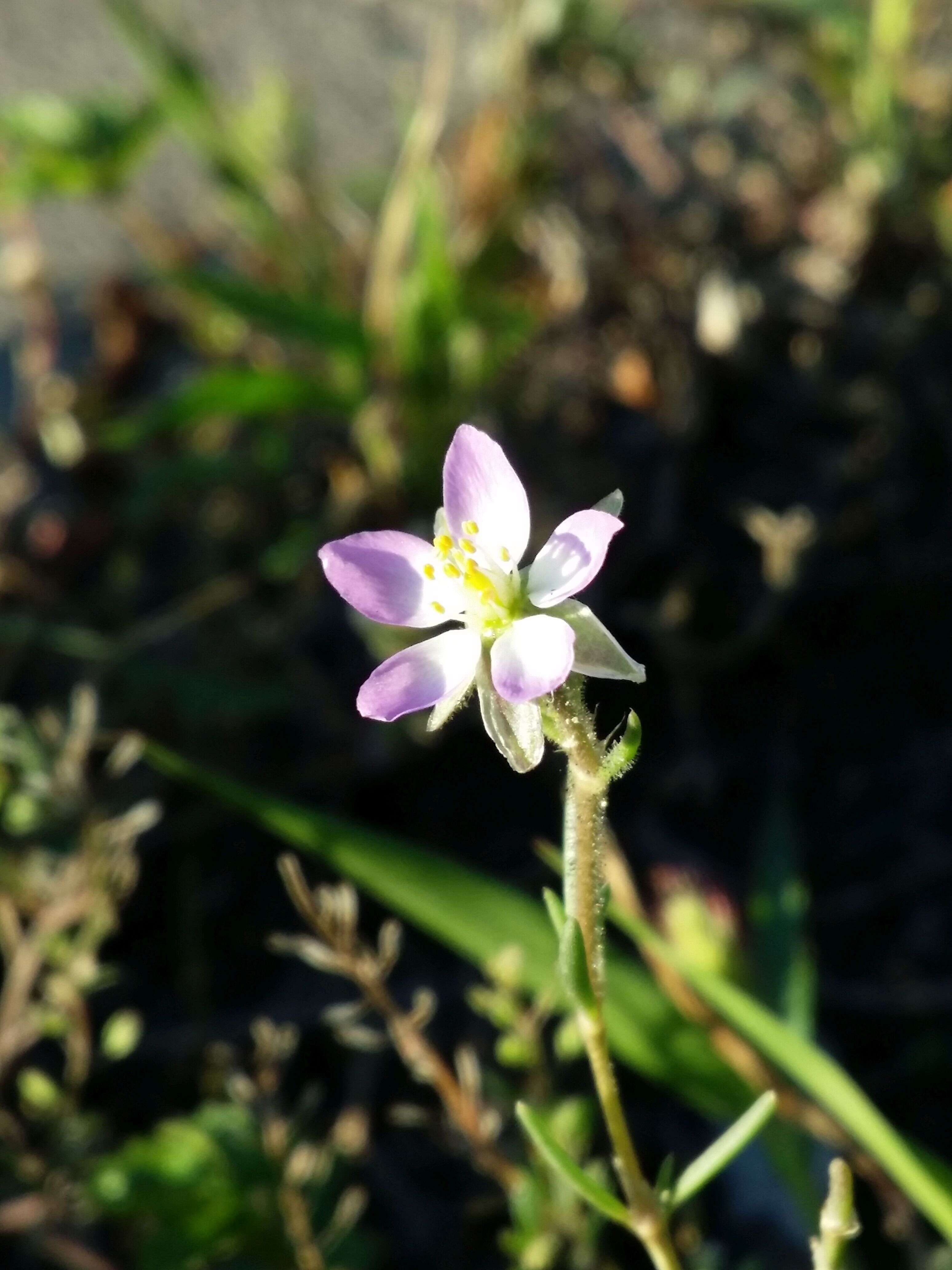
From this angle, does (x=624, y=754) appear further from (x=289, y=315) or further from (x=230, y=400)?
(x=289, y=315)

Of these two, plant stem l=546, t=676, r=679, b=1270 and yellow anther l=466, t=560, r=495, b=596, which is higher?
yellow anther l=466, t=560, r=495, b=596

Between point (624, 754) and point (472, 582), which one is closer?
point (624, 754)

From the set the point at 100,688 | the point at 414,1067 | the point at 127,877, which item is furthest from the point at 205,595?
the point at 414,1067

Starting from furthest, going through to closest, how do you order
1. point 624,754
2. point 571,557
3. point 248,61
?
1. point 248,61
2. point 571,557
3. point 624,754

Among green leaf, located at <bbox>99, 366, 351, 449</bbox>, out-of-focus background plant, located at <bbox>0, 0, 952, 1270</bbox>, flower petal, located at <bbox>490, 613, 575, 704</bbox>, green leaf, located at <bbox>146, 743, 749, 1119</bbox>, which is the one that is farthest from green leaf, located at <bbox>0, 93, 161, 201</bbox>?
flower petal, located at <bbox>490, 613, 575, 704</bbox>

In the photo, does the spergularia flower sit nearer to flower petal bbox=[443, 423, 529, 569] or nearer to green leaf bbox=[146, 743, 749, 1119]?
flower petal bbox=[443, 423, 529, 569]

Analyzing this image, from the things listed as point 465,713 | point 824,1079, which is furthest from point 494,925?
point 465,713

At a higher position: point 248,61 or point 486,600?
point 248,61
